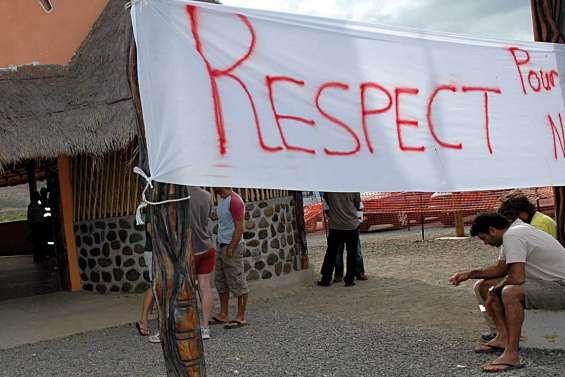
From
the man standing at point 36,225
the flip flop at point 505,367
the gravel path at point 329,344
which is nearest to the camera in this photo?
the flip flop at point 505,367

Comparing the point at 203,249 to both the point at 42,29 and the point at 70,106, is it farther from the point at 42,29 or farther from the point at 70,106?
the point at 42,29

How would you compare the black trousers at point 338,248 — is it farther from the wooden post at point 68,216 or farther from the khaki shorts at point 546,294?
the khaki shorts at point 546,294

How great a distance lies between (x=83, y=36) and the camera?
9258mm

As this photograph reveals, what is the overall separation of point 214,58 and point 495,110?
170 cm

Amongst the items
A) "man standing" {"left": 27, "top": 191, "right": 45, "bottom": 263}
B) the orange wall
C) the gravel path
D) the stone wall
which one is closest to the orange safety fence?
the stone wall

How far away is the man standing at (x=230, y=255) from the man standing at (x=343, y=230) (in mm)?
2470

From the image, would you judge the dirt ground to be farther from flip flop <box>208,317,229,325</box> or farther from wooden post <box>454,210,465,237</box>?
flip flop <box>208,317,229,325</box>

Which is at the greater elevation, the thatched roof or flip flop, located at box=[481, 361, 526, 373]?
the thatched roof

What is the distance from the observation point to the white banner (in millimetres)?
3008

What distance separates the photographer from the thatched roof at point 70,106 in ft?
25.0

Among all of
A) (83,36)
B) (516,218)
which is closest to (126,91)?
(83,36)

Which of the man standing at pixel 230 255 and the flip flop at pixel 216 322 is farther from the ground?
the man standing at pixel 230 255

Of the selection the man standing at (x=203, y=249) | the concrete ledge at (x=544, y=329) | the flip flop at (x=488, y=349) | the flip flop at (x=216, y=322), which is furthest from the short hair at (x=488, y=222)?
the flip flop at (x=216, y=322)

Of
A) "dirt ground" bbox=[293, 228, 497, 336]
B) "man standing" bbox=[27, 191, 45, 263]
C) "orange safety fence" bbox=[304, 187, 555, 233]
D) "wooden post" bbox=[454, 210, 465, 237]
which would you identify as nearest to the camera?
"dirt ground" bbox=[293, 228, 497, 336]
